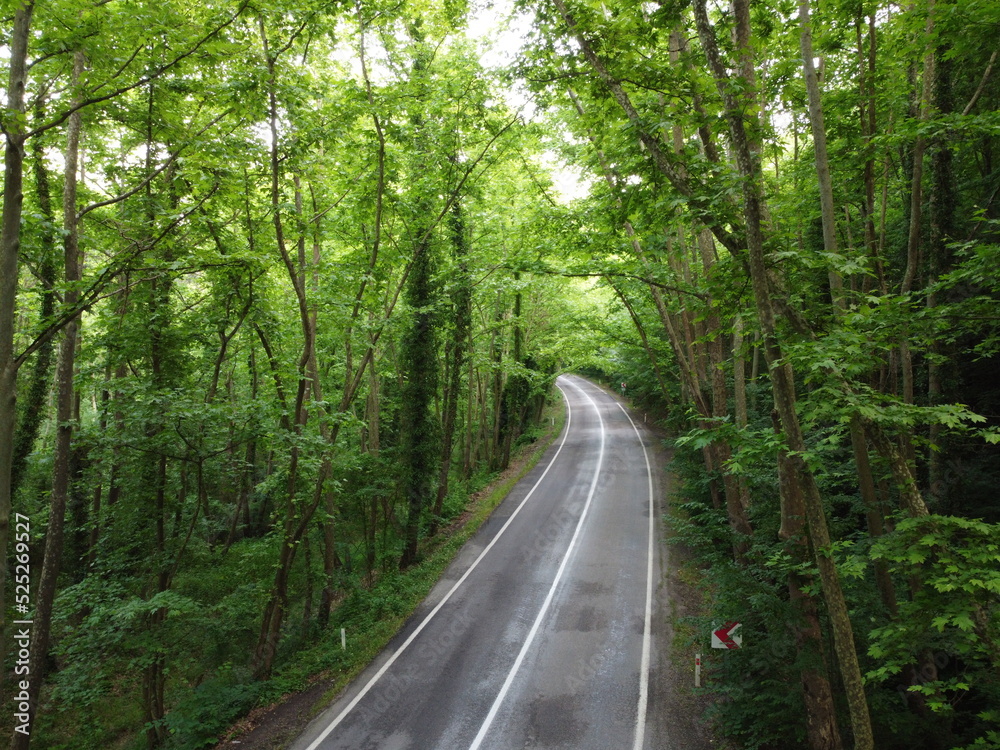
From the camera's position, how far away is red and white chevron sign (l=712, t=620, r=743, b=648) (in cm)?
841

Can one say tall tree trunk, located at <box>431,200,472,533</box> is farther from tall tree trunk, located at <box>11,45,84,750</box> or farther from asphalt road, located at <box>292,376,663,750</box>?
tall tree trunk, located at <box>11,45,84,750</box>

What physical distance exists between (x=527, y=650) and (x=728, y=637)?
4612 millimetres

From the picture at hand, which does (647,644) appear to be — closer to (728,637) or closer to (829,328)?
(728,637)

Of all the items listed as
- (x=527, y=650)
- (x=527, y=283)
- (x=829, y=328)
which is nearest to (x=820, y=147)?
(x=829, y=328)

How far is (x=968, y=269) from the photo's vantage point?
191 inches

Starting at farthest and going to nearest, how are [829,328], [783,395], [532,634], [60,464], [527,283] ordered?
[527,283], [532,634], [60,464], [829,328], [783,395]

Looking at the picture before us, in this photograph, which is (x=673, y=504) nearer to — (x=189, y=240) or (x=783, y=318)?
(x=783, y=318)

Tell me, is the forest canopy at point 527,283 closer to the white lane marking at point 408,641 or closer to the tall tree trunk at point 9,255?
the tall tree trunk at point 9,255

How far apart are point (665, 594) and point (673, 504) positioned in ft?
21.7

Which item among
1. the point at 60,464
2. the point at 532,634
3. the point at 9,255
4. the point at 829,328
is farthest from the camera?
the point at 532,634

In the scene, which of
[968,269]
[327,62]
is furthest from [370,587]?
[968,269]

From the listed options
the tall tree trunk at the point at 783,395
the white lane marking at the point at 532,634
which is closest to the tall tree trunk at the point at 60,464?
the white lane marking at the point at 532,634

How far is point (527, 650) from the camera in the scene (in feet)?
37.2

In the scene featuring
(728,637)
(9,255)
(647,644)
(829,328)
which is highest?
(9,255)
